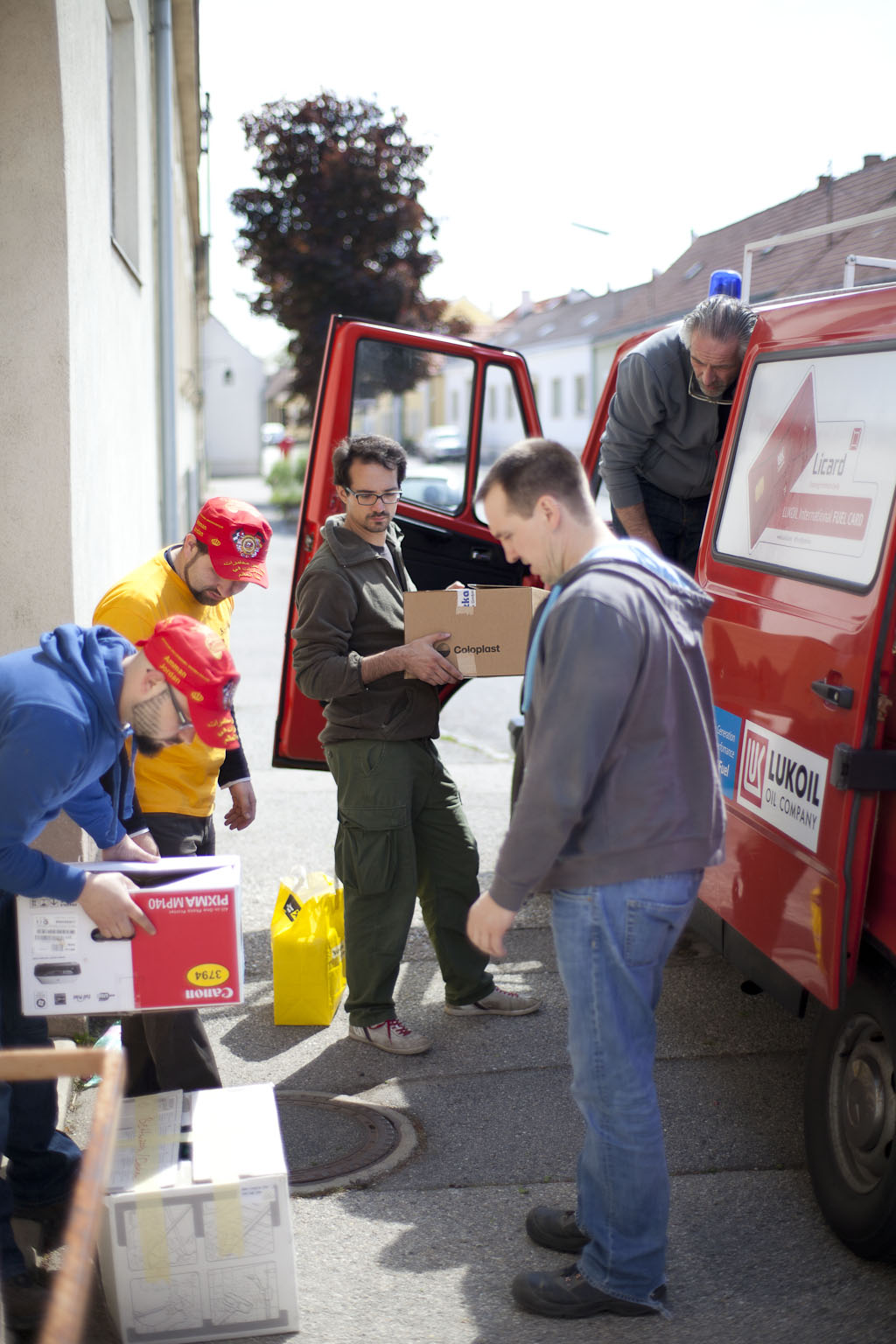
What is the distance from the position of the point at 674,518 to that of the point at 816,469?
5.01ft

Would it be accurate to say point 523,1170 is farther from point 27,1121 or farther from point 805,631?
point 805,631

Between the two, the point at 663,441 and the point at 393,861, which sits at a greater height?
the point at 663,441

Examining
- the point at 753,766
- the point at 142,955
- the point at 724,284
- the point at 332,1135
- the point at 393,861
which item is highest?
the point at 724,284

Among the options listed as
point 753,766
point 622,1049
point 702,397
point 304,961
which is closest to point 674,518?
point 702,397

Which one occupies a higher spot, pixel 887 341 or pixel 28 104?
pixel 28 104

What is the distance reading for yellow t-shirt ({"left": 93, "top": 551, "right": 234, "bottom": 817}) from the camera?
344cm

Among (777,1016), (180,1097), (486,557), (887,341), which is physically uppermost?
(887,341)

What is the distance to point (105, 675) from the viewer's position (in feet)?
→ 8.80

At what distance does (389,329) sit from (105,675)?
10.6 ft

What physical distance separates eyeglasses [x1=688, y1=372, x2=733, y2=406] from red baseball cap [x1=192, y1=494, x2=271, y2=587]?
175 cm

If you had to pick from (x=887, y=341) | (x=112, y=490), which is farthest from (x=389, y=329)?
(x=887, y=341)

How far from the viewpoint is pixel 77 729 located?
259 centimetres

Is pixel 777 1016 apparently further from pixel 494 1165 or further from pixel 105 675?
pixel 105 675

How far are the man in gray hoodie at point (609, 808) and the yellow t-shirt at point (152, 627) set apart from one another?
1083 millimetres
